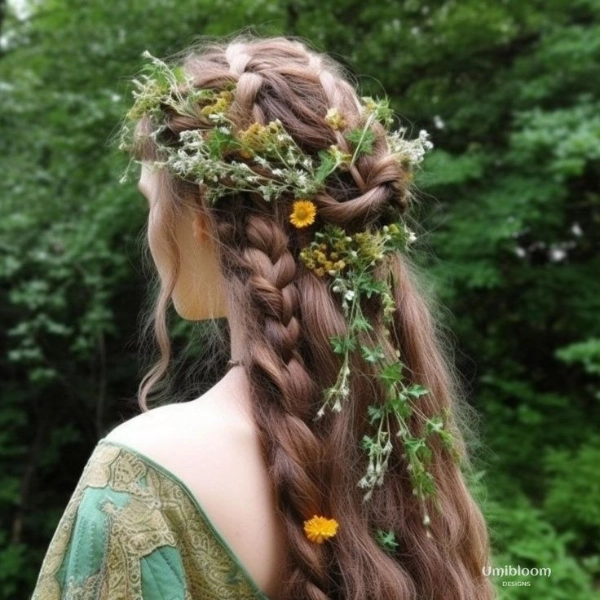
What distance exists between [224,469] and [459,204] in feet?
14.4

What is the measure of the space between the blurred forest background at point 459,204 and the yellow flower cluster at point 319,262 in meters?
3.32

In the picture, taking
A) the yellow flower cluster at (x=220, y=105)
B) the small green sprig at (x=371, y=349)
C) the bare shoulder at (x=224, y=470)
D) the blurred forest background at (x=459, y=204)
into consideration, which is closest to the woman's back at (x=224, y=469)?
the bare shoulder at (x=224, y=470)

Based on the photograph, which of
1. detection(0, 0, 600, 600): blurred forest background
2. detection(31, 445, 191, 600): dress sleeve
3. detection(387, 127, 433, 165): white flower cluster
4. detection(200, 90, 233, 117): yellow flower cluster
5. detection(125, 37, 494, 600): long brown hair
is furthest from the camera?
detection(0, 0, 600, 600): blurred forest background

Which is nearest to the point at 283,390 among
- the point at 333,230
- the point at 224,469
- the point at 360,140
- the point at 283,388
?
the point at 283,388

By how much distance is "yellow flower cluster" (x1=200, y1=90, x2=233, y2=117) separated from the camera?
54.0 inches

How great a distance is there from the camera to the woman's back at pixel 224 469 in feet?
3.88

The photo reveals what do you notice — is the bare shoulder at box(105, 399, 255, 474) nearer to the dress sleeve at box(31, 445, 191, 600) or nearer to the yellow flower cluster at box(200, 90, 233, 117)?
the dress sleeve at box(31, 445, 191, 600)

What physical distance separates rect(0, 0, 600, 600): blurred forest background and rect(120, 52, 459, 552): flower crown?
127 inches

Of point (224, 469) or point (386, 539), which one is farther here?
point (386, 539)

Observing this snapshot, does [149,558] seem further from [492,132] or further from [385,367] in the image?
[492,132]

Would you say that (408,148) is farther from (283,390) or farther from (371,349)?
(283,390)

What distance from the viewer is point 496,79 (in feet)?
18.8

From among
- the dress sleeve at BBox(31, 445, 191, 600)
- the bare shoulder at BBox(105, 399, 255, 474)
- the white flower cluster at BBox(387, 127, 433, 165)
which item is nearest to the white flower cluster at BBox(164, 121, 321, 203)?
the white flower cluster at BBox(387, 127, 433, 165)

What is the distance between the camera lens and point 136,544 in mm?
1147
